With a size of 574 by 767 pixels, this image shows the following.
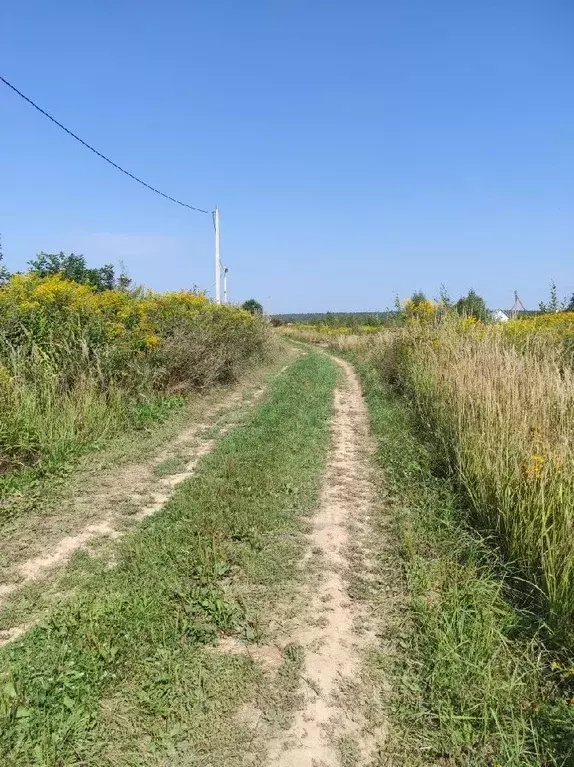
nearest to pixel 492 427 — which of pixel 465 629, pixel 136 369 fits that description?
pixel 465 629

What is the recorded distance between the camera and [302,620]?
317 cm

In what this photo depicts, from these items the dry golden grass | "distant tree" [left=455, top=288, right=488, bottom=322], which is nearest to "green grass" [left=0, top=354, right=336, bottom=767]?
the dry golden grass

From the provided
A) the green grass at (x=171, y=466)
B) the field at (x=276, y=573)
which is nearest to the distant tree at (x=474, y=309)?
the field at (x=276, y=573)

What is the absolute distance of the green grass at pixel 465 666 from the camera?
224cm

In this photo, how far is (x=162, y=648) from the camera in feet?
9.19

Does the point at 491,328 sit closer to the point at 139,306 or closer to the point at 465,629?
the point at 139,306

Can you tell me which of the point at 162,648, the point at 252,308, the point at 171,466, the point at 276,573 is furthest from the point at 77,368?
the point at 252,308

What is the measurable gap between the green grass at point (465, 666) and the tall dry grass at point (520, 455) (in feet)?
0.78

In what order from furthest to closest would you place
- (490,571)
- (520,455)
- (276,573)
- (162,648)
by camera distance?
(520,455), (276,573), (490,571), (162,648)

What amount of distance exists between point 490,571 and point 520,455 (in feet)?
3.33

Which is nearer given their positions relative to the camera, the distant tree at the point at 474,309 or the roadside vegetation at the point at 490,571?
the roadside vegetation at the point at 490,571

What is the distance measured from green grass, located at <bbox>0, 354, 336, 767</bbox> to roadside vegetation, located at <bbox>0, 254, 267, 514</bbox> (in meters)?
1.87

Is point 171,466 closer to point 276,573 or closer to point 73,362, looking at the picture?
point 73,362

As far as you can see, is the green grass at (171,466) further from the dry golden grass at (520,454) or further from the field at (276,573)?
the dry golden grass at (520,454)
